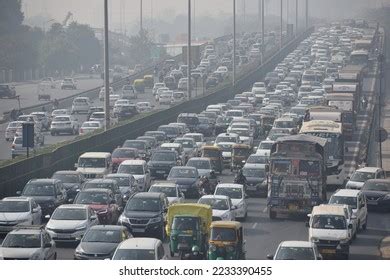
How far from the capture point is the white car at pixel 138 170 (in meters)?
31.2

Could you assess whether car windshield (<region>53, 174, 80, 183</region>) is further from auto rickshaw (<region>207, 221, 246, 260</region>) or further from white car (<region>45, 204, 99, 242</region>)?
auto rickshaw (<region>207, 221, 246, 260</region>)

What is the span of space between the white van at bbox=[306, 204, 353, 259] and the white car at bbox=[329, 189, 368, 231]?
150 centimetres

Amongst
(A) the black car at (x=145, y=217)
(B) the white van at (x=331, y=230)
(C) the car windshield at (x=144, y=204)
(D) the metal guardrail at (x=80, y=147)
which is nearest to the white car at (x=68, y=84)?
(D) the metal guardrail at (x=80, y=147)

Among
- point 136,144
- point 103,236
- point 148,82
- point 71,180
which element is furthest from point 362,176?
point 148,82

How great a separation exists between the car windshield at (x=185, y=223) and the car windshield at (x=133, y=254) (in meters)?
3.39

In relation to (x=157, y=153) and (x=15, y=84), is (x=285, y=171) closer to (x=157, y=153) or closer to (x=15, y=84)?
(x=157, y=153)

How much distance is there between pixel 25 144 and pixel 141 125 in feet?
48.0

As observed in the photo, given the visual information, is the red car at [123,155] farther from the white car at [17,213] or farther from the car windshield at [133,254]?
the car windshield at [133,254]

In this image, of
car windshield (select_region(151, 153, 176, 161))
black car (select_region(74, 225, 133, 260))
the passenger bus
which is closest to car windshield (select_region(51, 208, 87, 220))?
black car (select_region(74, 225, 133, 260))

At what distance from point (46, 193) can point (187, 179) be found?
4530mm

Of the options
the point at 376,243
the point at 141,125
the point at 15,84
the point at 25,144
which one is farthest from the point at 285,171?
the point at 15,84

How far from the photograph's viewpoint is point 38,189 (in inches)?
1059

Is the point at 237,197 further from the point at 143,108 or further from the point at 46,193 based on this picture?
the point at 143,108
